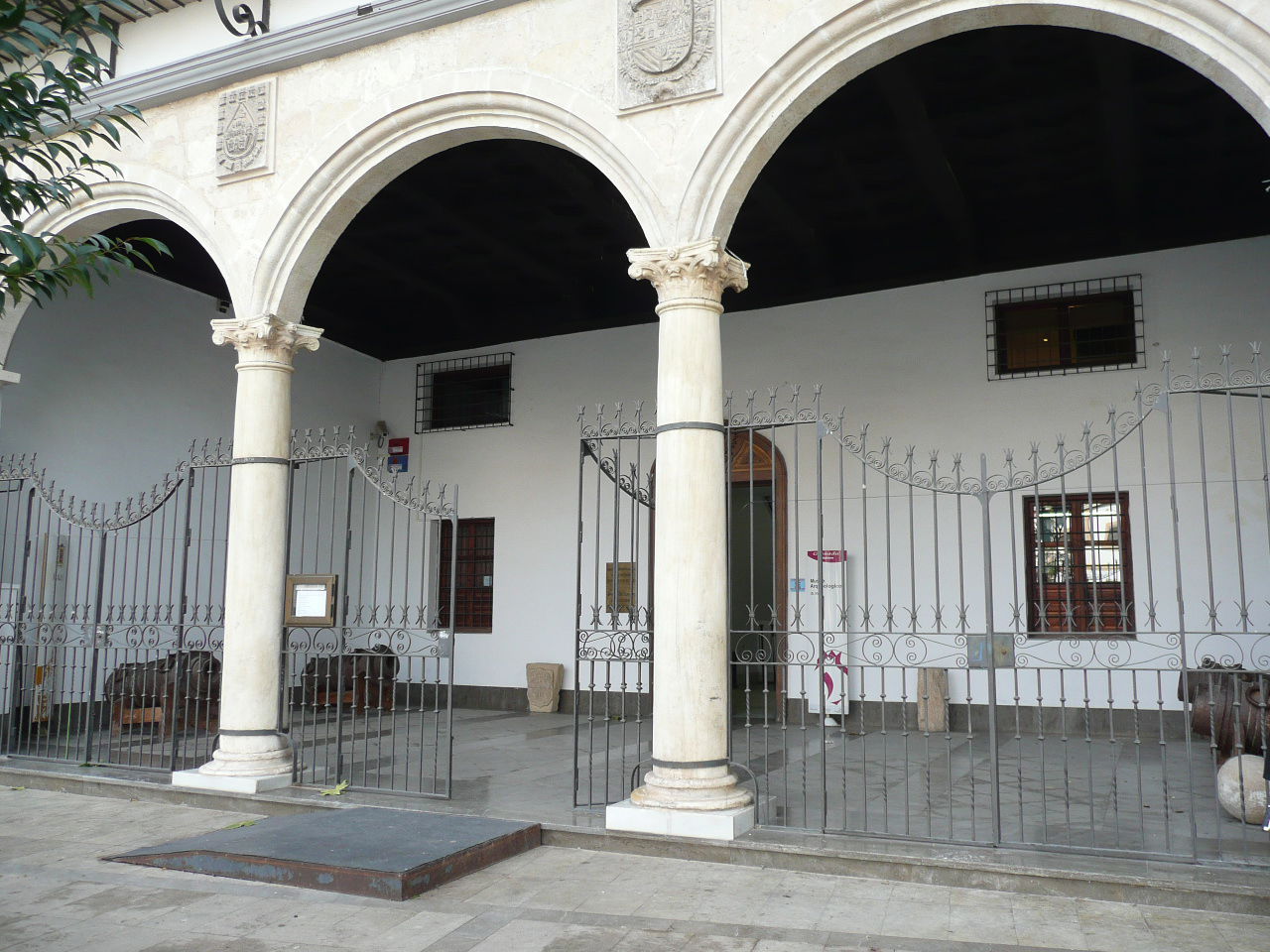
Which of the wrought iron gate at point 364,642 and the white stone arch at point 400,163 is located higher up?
the white stone arch at point 400,163

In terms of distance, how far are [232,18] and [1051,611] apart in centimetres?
855

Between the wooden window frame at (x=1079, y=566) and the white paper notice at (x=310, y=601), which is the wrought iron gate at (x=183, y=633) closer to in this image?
the white paper notice at (x=310, y=601)

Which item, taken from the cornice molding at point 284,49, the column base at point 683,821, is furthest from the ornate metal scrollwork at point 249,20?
the column base at point 683,821

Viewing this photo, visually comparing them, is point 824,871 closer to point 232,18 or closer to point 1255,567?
point 1255,567

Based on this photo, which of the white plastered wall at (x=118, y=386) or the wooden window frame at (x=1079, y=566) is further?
the white plastered wall at (x=118, y=386)

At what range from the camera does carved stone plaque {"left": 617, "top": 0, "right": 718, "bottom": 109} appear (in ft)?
19.5

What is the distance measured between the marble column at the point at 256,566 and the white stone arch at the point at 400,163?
0.36 metres

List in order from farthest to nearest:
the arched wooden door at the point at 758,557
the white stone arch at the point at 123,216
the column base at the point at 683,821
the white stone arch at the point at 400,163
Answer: the arched wooden door at the point at 758,557 < the white stone arch at the point at 123,216 < the white stone arch at the point at 400,163 < the column base at the point at 683,821

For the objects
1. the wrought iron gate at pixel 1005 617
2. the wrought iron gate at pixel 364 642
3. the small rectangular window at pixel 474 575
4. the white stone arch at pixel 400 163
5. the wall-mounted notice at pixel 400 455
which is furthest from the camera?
the wall-mounted notice at pixel 400 455

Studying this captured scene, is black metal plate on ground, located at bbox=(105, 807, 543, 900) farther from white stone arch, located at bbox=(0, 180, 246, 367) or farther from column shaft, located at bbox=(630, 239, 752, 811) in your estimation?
white stone arch, located at bbox=(0, 180, 246, 367)

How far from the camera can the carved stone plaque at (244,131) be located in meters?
7.31

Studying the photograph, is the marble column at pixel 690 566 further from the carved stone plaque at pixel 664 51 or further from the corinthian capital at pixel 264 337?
the corinthian capital at pixel 264 337

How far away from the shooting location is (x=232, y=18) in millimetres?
7660

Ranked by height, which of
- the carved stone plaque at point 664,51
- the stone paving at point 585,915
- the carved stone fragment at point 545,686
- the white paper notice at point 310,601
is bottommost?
the stone paving at point 585,915
